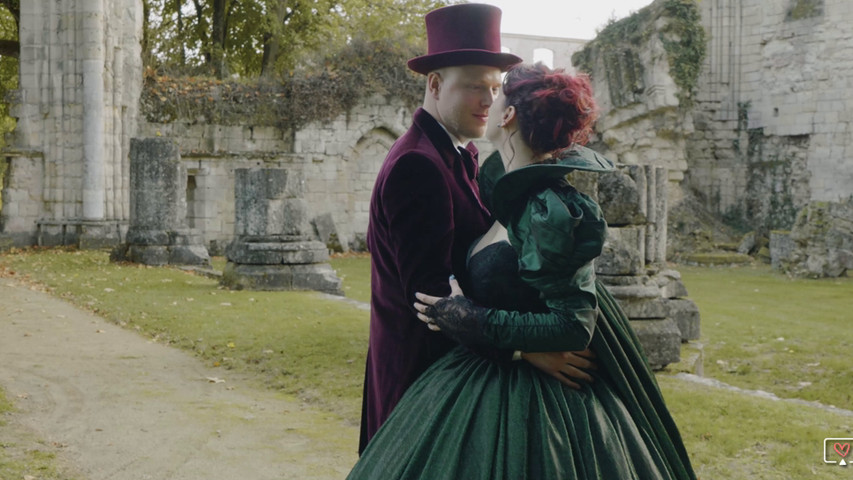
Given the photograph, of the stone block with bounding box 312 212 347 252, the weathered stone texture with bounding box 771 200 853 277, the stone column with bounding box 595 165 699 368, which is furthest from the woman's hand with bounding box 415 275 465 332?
the stone block with bounding box 312 212 347 252

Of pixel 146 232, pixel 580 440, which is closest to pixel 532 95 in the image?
pixel 580 440

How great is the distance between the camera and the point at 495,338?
218 centimetres

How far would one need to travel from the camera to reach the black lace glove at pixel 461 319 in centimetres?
220

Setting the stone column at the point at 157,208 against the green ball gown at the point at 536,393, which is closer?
the green ball gown at the point at 536,393

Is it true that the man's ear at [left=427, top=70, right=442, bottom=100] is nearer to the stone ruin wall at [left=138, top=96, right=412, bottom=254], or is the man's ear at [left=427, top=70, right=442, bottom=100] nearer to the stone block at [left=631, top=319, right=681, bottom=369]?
the stone block at [left=631, top=319, right=681, bottom=369]

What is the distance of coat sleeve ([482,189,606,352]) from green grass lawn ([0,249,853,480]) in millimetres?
2476

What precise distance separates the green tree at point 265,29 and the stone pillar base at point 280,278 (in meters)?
10.4

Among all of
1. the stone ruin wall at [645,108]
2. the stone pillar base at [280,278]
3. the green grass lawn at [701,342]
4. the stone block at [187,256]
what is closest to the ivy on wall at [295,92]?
the stone ruin wall at [645,108]

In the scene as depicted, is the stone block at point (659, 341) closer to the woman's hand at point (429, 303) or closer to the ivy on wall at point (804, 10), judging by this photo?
the woman's hand at point (429, 303)

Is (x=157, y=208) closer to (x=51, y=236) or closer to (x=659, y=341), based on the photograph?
(x=51, y=236)

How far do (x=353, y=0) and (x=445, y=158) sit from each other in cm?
2250

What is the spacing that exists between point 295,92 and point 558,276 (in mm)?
18410

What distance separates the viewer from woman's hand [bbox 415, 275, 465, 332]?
232 cm

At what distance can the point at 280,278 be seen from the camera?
11273mm
